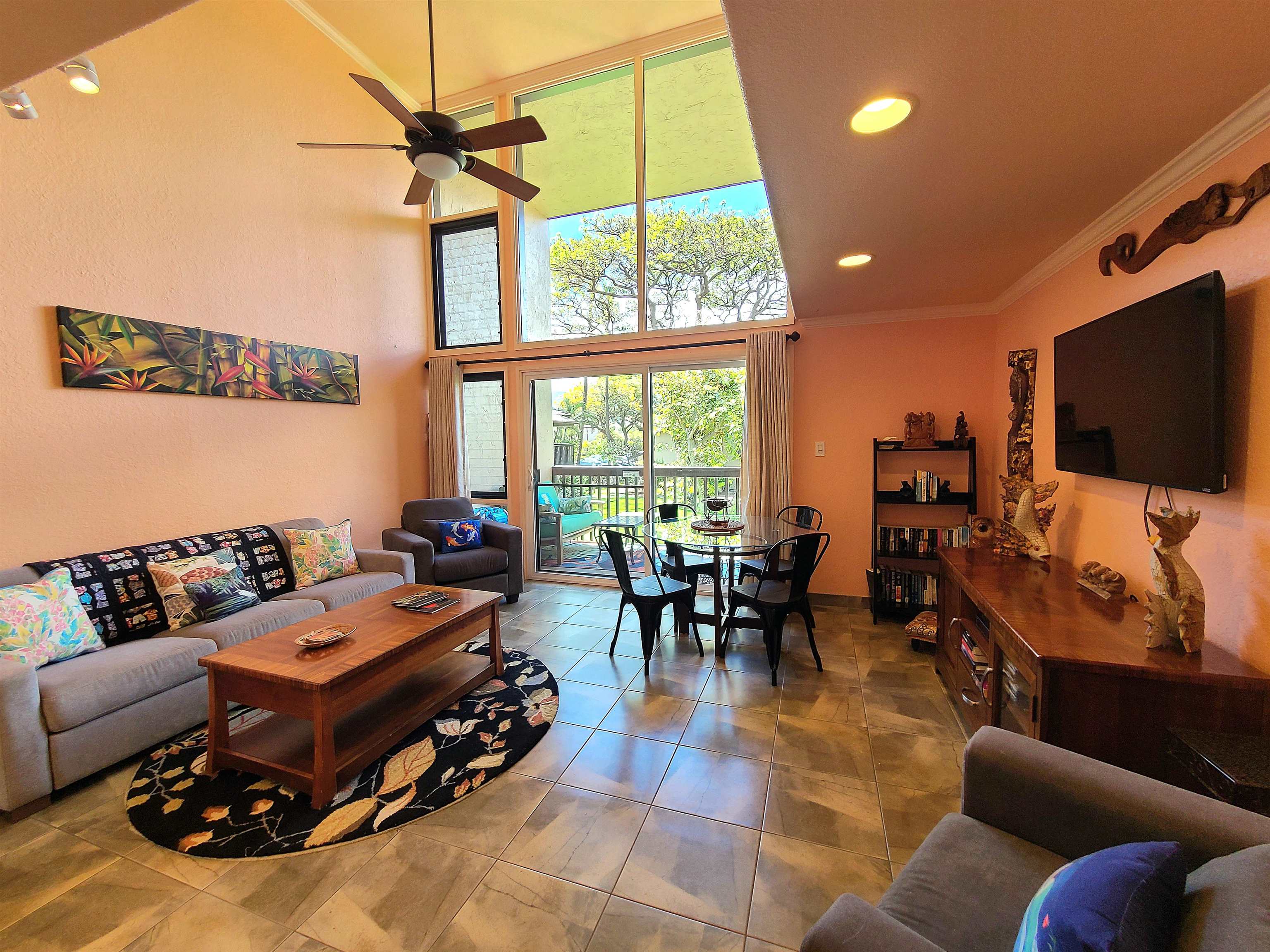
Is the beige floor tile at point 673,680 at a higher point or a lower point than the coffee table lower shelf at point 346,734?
lower

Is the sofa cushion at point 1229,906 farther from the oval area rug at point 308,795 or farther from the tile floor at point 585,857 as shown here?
the oval area rug at point 308,795

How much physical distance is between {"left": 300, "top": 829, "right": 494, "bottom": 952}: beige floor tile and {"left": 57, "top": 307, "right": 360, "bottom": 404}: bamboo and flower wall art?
313 centimetres

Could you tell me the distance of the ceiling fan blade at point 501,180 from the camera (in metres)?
2.85

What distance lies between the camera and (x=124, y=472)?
298 cm

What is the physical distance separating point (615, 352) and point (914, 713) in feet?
11.8

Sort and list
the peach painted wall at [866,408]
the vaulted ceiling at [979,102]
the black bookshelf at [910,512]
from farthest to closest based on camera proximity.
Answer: the peach painted wall at [866,408], the black bookshelf at [910,512], the vaulted ceiling at [979,102]

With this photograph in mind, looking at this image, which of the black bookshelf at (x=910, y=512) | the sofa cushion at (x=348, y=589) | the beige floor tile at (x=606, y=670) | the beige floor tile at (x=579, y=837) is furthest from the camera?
the black bookshelf at (x=910, y=512)

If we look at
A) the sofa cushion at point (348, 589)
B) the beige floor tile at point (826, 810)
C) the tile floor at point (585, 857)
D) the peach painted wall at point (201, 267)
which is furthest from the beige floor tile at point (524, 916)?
the peach painted wall at point (201, 267)

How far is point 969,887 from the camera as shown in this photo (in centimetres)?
112

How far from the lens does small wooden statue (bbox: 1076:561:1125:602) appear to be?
6.79ft

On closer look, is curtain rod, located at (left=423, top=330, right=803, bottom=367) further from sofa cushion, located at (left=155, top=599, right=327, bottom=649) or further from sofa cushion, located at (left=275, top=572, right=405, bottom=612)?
sofa cushion, located at (left=155, top=599, right=327, bottom=649)

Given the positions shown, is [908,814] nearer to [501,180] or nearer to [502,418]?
[501,180]

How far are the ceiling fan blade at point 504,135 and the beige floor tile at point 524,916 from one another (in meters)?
3.18

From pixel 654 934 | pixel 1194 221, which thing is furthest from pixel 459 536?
pixel 1194 221
